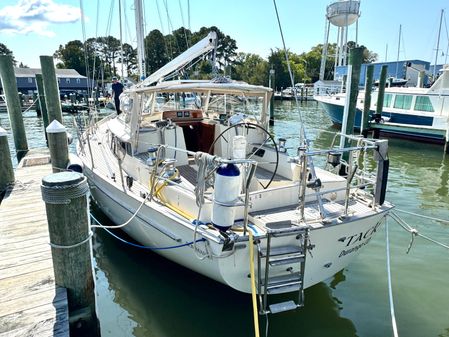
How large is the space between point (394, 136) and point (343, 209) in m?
15.5

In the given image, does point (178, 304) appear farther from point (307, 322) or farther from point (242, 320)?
point (307, 322)

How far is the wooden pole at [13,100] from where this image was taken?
10484 mm

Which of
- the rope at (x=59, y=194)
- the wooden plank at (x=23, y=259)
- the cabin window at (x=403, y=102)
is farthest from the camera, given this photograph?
the cabin window at (x=403, y=102)

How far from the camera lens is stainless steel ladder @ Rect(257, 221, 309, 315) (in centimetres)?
381

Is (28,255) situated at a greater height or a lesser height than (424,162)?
greater

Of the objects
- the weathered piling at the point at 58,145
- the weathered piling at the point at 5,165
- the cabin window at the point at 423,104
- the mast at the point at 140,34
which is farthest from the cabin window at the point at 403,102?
the weathered piling at the point at 5,165

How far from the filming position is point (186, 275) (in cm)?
549

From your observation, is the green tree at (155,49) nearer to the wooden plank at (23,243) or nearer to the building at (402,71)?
the building at (402,71)

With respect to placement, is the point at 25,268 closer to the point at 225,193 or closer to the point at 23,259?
the point at 23,259

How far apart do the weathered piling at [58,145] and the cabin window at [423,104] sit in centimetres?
1724

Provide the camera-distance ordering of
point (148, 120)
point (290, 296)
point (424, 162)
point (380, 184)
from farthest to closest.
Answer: point (424, 162), point (148, 120), point (290, 296), point (380, 184)

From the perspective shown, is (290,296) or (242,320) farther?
(290,296)

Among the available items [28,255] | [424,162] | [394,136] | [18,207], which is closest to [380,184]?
[28,255]

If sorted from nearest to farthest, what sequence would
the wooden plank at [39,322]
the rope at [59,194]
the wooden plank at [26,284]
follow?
the wooden plank at [39,322] < the rope at [59,194] < the wooden plank at [26,284]
